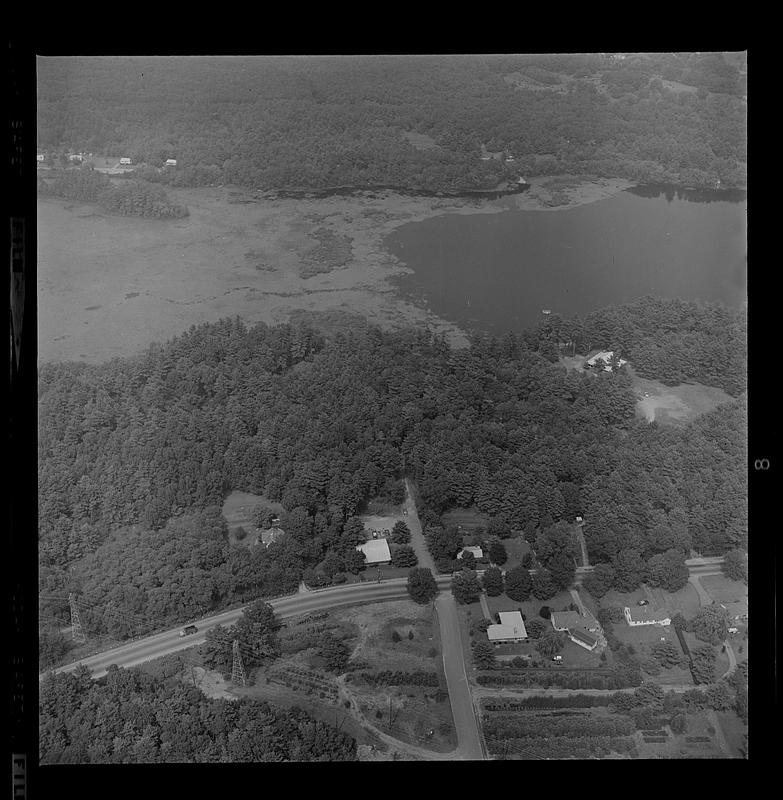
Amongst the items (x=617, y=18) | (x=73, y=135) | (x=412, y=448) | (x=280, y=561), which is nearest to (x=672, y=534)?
(x=412, y=448)

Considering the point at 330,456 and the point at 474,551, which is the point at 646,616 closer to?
the point at 474,551

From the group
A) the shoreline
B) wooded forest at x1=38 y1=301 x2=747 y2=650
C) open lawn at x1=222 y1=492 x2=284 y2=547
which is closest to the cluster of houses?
wooded forest at x1=38 y1=301 x2=747 y2=650

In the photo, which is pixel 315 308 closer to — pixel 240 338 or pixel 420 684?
pixel 240 338

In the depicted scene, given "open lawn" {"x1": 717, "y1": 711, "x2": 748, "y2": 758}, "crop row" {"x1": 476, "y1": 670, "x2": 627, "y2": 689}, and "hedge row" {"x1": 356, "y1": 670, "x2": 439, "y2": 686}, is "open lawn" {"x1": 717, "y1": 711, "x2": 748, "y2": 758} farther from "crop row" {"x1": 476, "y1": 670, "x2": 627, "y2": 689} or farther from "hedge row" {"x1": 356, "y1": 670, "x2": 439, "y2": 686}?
"hedge row" {"x1": 356, "y1": 670, "x2": 439, "y2": 686}

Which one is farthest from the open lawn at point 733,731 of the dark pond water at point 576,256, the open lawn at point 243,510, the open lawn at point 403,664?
the open lawn at point 243,510

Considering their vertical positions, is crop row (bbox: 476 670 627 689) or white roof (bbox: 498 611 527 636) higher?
white roof (bbox: 498 611 527 636)

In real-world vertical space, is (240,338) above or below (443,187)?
below

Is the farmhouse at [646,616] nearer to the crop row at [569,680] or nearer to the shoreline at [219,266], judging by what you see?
the crop row at [569,680]
